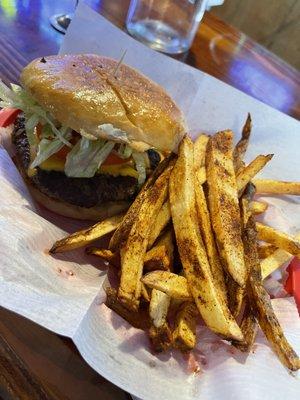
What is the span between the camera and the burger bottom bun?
1366 millimetres

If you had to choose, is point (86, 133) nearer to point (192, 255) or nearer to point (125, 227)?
point (125, 227)

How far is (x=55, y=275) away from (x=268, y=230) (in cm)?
60

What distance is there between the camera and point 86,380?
1053 millimetres

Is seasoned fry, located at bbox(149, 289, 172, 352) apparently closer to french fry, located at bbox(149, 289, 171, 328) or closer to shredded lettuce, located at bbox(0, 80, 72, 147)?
french fry, located at bbox(149, 289, 171, 328)

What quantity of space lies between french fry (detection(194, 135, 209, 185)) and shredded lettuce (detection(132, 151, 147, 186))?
158 mm

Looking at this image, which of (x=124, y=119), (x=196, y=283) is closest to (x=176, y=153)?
(x=124, y=119)

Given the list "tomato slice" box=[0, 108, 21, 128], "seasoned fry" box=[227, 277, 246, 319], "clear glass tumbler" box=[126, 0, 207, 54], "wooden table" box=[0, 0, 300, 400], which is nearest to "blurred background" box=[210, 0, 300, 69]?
"wooden table" box=[0, 0, 300, 400]

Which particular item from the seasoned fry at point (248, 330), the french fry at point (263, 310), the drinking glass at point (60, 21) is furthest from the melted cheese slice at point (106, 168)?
the drinking glass at point (60, 21)

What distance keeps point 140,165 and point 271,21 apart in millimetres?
3582

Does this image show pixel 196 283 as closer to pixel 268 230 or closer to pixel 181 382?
pixel 181 382

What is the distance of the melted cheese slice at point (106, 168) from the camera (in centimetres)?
136

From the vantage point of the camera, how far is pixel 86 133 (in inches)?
51.3

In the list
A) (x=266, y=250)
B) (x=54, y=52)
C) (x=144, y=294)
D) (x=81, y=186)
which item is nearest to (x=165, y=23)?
(x=54, y=52)

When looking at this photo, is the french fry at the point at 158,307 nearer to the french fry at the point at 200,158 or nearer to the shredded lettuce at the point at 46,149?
the french fry at the point at 200,158
